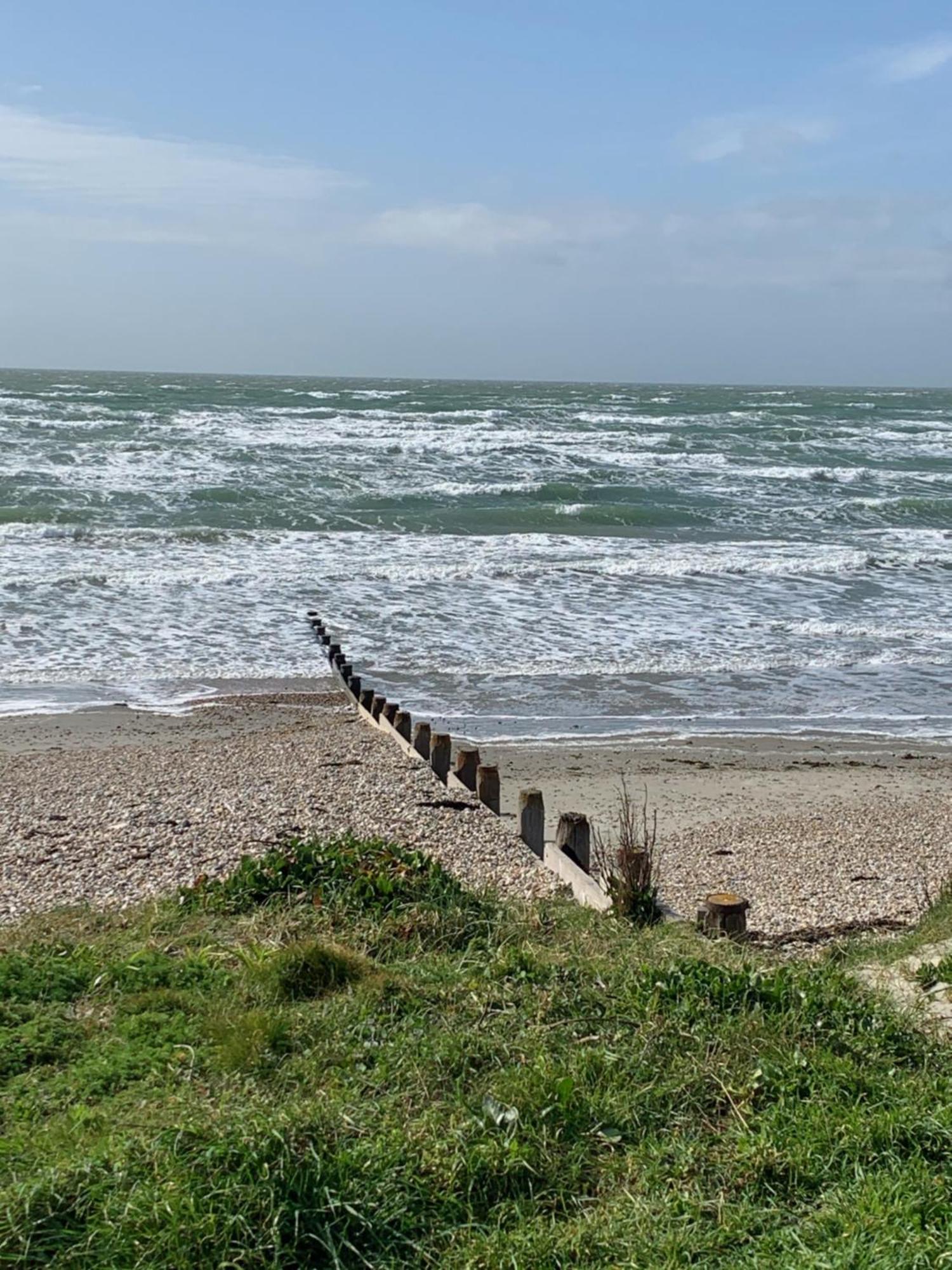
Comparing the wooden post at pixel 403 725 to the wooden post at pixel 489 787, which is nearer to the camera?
the wooden post at pixel 489 787

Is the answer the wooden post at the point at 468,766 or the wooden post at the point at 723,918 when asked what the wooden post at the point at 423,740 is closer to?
the wooden post at the point at 468,766

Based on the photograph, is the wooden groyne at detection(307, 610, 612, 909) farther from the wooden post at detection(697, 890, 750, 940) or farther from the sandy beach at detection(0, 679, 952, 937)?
the wooden post at detection(697, 890, 750, 940)

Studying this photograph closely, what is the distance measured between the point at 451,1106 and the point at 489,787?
5.22m

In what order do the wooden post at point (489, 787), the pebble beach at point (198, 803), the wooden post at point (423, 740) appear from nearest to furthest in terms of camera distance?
the pebble beach at point (198, 803), the wooden post at point (489, 787), the wooden post at point (423, 740)

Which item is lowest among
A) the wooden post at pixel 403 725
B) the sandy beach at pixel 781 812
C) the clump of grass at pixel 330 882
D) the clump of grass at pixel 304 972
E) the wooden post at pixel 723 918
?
the sandy beach at pixel 781 812

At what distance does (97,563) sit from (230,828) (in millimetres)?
15218

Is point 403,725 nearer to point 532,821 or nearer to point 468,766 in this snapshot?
point 468,766

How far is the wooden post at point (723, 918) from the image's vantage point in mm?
6262

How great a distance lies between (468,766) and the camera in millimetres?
9750

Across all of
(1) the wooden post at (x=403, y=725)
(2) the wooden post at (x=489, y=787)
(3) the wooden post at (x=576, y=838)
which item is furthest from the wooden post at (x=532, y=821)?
(1) the wooden post at (x=403, y=725)

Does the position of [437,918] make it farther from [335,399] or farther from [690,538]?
[335,399]

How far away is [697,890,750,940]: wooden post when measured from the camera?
626 cm

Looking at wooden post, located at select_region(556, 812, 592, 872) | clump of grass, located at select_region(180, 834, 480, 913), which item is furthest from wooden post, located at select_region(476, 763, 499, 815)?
clump of grass, located at select_region(180, 834, 480, 913)

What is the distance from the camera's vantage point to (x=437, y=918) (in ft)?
19.4
